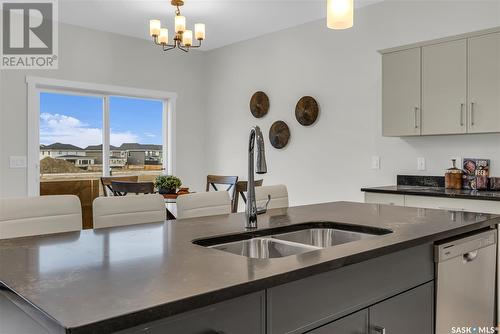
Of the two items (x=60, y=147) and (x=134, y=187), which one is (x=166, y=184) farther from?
(x=60, y=147)

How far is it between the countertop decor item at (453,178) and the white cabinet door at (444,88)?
12.9 inches

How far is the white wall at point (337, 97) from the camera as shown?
145 inches

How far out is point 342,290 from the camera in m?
1.32

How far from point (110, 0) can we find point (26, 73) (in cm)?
128

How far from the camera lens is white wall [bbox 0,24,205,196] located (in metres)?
4.45

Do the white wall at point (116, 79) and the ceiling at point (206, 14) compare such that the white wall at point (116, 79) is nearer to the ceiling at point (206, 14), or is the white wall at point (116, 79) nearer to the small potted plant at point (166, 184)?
the ceiling at point (206, 14)

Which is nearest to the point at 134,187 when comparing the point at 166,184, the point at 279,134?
the point at 166,184

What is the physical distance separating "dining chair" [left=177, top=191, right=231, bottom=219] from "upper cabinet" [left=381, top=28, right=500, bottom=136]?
191 centimetres

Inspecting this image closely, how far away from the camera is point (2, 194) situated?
14.5ft

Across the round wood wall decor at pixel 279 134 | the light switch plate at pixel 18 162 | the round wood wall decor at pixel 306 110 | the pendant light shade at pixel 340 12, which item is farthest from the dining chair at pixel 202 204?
the light switch plate at pixel 18 162

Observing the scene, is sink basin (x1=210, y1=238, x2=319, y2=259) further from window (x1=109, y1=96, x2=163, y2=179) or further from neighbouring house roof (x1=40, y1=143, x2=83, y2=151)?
window (x1=109, y1=96, x2=163, y2=179)

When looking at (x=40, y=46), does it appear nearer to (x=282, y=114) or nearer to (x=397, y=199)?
(x=282, y=114)

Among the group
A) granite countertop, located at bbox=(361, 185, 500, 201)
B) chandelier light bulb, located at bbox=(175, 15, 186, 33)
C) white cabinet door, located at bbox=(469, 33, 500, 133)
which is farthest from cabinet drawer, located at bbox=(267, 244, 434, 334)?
chandelier light bulb, located at bbox=(175, 15, 186, 33)

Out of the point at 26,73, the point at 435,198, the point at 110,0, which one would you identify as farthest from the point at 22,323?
the point at 26,73
